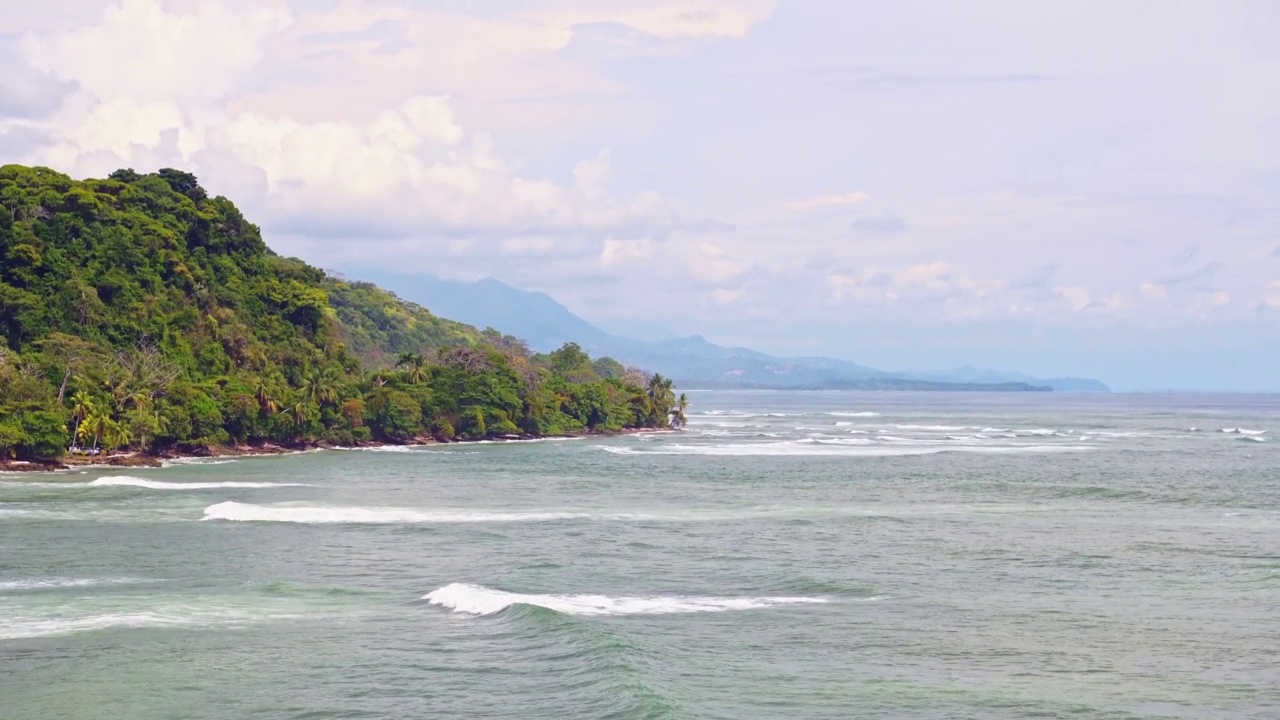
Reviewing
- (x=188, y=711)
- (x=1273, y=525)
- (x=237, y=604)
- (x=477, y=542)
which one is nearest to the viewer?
(x=188, y=711)

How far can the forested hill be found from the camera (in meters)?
64.9

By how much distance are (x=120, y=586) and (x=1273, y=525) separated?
33.7m

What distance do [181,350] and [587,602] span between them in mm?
57864

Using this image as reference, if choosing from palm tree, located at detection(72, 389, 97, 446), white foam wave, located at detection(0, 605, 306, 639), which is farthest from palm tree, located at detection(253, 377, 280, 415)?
white foam wave, located at detection(0, 605, 306, 639)

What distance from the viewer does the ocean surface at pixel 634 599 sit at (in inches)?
772

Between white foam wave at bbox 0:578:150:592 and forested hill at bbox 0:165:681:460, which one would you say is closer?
white foam wave at bbox 0:578:150:592

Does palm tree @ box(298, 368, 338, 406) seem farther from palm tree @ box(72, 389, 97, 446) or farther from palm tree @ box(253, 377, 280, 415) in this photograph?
palm tree @ box(72, 389, 97, 446)

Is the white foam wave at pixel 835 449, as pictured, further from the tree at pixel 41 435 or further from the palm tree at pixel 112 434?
the tree at pixel 41 435

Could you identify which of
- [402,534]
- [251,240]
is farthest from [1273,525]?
[251,240]

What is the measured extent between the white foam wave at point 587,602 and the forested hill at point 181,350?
126ft

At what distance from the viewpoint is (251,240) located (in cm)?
→ 9438

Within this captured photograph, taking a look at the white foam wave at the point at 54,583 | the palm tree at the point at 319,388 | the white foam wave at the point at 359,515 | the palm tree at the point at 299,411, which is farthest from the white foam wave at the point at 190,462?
the white foam wave at the point at 54,583

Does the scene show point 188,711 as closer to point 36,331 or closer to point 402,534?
point 402,534

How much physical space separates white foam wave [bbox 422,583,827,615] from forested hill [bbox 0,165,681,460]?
126ft
